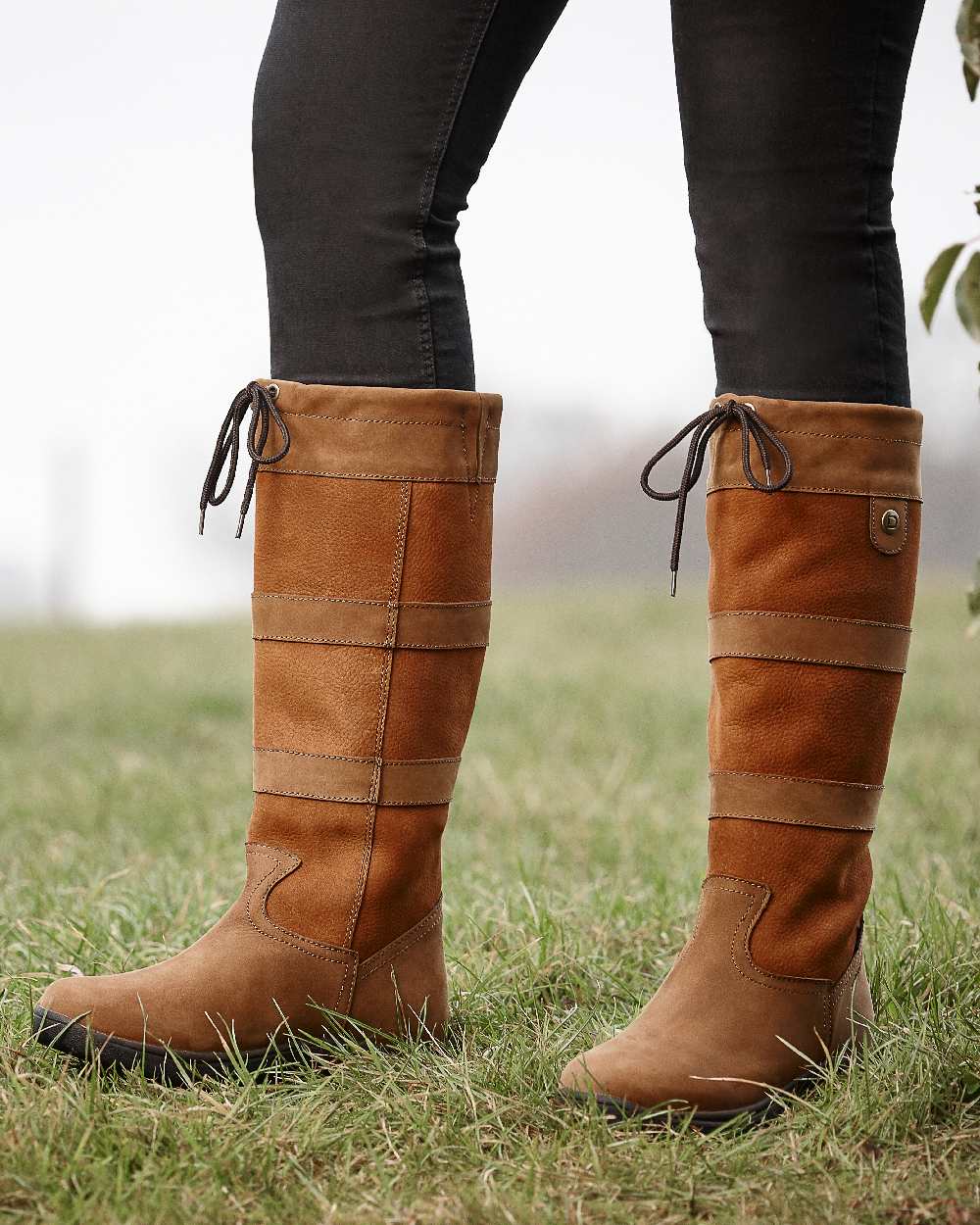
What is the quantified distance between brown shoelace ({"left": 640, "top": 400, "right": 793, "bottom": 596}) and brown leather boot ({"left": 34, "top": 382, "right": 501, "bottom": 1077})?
8.0 inches

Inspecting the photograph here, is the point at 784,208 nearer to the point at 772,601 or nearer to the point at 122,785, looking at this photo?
the point at 772,601

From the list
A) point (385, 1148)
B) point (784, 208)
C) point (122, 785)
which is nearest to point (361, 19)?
point (784, 208)

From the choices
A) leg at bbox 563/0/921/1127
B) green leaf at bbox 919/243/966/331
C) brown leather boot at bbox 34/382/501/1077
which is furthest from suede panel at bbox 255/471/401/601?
green leaf at bbox 919/243/966/331

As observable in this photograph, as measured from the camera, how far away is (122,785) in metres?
3.34

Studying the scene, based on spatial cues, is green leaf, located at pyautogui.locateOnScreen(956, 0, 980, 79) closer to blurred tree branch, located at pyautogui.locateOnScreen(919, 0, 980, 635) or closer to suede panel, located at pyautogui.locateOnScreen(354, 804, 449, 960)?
blurred tree branch, located at pyautogui.locateOnScreen(919, 0, 980, 635)

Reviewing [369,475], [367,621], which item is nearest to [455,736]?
[367,621]

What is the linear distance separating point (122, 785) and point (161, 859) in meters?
0.90

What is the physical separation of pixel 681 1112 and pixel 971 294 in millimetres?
867

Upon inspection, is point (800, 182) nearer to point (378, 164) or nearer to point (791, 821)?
point (378, 164)

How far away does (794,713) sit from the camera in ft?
4.27

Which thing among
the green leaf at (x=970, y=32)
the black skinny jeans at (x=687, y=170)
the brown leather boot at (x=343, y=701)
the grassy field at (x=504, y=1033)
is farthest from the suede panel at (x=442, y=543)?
the green leaf at (x=970, y=32)

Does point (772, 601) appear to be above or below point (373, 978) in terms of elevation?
above

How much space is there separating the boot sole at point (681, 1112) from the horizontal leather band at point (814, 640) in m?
0.43

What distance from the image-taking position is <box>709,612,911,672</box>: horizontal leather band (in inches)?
51.1
